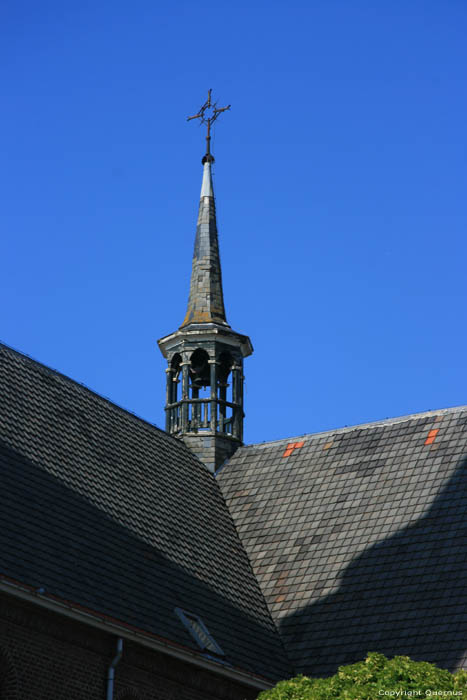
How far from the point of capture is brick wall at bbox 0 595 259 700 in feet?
68.1

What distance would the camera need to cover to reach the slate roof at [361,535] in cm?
2527

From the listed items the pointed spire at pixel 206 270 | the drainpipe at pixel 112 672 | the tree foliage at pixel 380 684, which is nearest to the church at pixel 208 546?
the drainpipe at pixel 112 672

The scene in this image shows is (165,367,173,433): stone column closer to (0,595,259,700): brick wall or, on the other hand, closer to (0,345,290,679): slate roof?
(0,345,290,679): slate roof

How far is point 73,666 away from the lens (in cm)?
2175

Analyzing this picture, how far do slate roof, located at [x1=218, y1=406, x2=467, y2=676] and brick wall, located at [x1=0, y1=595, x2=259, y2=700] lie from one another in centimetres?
324

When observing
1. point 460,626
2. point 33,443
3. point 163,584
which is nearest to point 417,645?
point 460,626

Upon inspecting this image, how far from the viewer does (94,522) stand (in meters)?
24.6

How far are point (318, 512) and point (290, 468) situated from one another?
2401 mm

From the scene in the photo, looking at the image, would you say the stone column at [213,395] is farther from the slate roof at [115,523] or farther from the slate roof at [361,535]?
the slate roof at [115,523]

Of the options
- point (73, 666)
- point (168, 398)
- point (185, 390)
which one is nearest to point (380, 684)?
point (73, 666)

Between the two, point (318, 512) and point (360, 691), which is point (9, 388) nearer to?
point (318, 512)

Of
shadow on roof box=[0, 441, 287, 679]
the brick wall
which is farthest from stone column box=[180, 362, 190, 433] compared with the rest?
the brick wall

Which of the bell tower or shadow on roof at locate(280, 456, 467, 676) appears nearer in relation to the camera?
shadow on roof at locate(280, 456, 467, 676)

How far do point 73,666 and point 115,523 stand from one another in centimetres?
402
